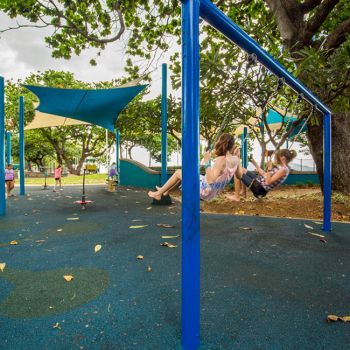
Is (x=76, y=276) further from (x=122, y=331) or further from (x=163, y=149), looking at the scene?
(x=163, y=149)

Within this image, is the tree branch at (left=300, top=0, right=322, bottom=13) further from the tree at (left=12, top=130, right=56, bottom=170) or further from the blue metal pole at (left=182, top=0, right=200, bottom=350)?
the tree at (left=12, top=130, right=56, bottom=170)

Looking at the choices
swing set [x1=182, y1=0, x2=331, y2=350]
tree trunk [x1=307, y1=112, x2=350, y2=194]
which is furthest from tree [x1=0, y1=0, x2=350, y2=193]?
swing set [x1=182, y1=0, x2=331, y2=350]

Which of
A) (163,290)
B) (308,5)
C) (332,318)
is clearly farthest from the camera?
(308,5)

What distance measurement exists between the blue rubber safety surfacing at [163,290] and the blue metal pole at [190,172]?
0.18m

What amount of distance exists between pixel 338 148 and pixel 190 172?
549 cm

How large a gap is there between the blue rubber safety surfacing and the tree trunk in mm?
2463

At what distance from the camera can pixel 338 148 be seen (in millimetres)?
5457

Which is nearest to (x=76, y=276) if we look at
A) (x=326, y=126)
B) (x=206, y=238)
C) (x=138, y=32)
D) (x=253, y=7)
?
(x=206, y=238)

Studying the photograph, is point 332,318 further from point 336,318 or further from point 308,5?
point 308,5

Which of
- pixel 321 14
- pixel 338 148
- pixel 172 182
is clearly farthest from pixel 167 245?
pixel 321 14

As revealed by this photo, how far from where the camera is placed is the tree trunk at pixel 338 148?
17.9 ft

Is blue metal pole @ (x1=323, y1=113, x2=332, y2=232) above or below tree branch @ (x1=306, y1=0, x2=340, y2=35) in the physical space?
below

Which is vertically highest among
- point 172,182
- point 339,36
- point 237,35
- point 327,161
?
point 339,36

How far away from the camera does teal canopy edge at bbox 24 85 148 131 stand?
6219 millimetres
